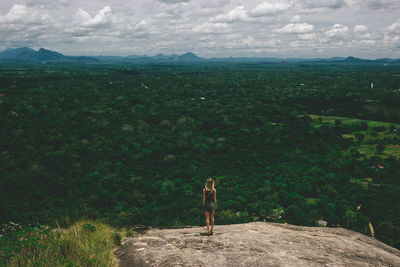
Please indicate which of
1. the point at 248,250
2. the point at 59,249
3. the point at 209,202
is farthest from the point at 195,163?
the point at 59,249

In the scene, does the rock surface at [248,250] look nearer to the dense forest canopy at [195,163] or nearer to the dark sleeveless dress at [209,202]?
the dark sleeveless dress at [209,202]

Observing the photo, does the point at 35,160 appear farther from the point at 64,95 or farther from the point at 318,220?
the point at 64,95

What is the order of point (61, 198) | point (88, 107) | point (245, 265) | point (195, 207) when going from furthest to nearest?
1. point (88, 107)
2. point (61, 198)
3. point (195, 207)
4. point (245, 265)

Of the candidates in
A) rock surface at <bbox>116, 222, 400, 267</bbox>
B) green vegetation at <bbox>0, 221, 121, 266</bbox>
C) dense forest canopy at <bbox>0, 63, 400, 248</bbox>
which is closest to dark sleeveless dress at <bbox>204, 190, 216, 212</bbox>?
rock surface at <bbox>116, 222, 400, 267</bbox>

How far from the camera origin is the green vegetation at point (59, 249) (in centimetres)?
725

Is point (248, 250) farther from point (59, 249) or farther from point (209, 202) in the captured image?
point (59, 249)

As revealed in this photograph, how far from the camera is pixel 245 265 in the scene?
26.1ft

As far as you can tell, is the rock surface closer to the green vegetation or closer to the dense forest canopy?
the green vegetation

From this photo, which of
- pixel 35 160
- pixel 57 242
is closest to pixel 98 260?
pixel 57 242

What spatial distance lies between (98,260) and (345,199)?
2939 cm

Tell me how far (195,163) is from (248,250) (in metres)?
33.1

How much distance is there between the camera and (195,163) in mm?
41906

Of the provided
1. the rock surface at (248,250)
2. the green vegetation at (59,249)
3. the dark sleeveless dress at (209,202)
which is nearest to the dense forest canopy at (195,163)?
the green vegetation at (59,249)

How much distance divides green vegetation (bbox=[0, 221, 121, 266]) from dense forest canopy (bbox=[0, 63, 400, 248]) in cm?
361
